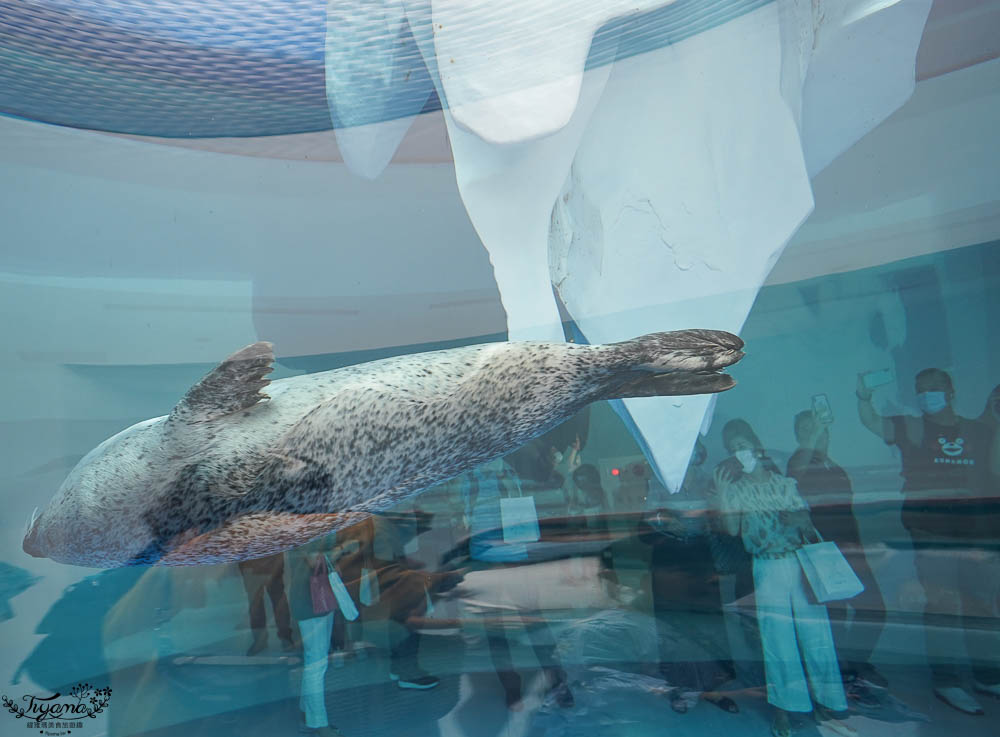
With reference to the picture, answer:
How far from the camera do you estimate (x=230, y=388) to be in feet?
6.19

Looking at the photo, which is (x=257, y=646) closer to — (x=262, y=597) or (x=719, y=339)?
(x=262, y=597)

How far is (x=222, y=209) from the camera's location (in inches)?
98.0

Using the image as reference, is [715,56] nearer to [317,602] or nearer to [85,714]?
[317,602]

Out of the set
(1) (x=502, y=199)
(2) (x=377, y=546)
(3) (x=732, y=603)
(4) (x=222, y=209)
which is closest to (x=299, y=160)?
(4) (x=222, y=209)

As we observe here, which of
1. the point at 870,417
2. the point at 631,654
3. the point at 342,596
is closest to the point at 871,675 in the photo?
the point at 631,654

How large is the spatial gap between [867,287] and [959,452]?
877 millimetres

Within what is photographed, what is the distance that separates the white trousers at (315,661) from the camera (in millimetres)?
2816

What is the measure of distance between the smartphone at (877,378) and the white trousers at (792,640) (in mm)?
952

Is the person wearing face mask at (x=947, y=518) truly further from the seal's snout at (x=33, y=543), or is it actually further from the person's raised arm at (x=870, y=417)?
the seal's snout at (x=33, y=543)

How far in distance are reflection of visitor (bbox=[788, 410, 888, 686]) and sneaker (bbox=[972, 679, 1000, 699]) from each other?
14.5 inches

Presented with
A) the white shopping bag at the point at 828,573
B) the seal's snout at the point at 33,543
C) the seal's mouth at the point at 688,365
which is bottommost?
the white shopping bag at the point at 828,573

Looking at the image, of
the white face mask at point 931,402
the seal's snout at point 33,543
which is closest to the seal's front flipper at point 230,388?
the seal's snout at point 33,543

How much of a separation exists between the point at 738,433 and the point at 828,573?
2.56 feet

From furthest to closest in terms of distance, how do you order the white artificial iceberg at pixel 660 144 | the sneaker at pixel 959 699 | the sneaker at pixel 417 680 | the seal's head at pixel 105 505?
1. the sneaker at pixel 417 680
2. the white artificial iceberg at pixel 660 144
3. the sneaker at pixel 959 699
4. the seal's head at pixel 105 505
